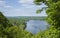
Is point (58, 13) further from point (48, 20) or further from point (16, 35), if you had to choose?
point (16, 35)

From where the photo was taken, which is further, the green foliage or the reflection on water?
the reflection on water

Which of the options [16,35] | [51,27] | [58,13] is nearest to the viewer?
[58,13]

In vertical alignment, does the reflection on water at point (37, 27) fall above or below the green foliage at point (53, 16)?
below

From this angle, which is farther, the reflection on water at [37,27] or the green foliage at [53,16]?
the reflection on water at [37,27]

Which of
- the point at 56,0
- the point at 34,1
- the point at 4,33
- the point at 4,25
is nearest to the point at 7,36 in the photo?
the point at 4,33

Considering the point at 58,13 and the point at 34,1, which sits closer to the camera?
the point at 58,13

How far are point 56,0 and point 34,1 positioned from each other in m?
1.75

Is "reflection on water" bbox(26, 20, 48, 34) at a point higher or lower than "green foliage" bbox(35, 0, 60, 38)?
lower

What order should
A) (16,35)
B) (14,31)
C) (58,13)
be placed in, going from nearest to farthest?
(58,13) < (16,35) < (14,31)

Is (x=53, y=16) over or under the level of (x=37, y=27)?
over

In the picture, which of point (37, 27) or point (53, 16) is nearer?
point (53, 16)

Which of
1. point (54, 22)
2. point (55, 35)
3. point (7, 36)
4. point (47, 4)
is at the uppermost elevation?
point (47, 4)

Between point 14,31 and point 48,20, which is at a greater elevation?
point 48,20

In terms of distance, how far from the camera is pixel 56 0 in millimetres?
11305
